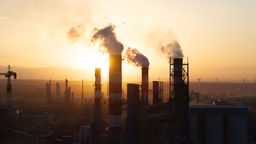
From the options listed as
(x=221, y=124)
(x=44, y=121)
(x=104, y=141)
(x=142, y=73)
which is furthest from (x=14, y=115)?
(x=221, y=124)

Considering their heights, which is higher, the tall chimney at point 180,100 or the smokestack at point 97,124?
the tall chimney at point 180,100

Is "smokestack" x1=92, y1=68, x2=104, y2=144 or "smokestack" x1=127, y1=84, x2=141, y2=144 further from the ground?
"smokestack" x1=127, y1=84, x2=141, y2=144

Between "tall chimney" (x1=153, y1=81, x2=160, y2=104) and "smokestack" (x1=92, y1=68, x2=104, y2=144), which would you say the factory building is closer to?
"tall chimney" (x1=153, y1=81, x2=160, y2=104)

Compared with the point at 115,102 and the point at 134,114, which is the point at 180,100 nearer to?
the point at 134,114

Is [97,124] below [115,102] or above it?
below

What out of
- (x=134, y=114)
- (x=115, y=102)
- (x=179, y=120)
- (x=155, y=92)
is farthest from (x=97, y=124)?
(x=179, y=120)

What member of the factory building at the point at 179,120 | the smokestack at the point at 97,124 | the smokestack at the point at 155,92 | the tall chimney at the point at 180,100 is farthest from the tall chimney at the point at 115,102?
the smokestack at the point at 155,92

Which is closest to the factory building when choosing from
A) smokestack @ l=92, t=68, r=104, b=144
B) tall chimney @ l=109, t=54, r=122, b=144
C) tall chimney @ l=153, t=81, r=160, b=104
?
tall chimney @ l=109, t=54, r=122, b=144

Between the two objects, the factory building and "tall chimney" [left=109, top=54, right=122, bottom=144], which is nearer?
the factory building

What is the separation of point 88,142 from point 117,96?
1652cm

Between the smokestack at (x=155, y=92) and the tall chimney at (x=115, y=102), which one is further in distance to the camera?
the smokestack at (x=155, y=92)

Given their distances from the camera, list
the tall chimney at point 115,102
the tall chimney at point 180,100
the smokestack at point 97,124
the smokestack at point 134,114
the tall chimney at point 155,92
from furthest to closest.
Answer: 1. the tall chimney at point 155,92
2. the smokestack at point 97,124
3. the tall chimney at point 115,102
4. the smokestack at point 134,114
5. the tall chimney at point 180,100

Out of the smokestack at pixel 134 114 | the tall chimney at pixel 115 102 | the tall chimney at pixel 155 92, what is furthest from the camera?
the tall chimney at pixel 155 92

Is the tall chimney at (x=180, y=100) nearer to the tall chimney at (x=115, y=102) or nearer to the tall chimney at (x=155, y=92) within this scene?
the tall chimney at (x=115, y=102)
